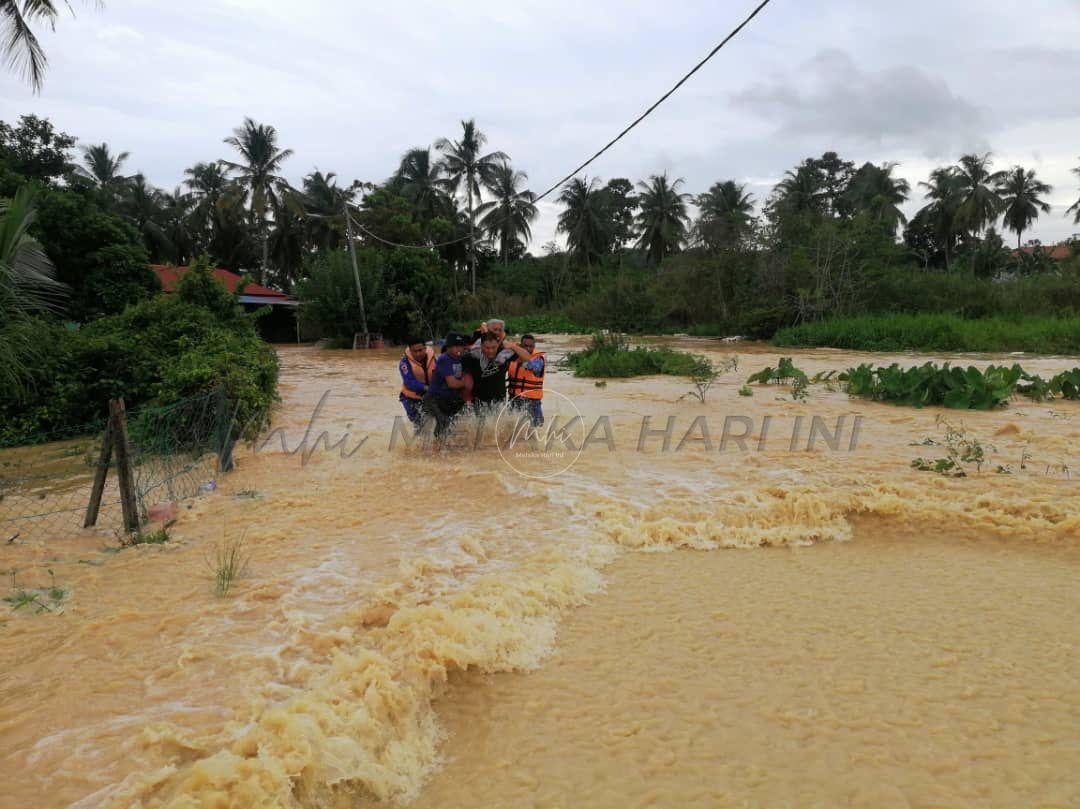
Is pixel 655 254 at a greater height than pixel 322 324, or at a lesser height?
greater

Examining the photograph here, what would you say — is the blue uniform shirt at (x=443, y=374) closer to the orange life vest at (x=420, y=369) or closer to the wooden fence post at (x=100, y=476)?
the orange life vest at (x=420, y=369)

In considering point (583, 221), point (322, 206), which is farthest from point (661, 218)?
point (322, 206)

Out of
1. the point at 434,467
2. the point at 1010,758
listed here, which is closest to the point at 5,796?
the point at 1010,758

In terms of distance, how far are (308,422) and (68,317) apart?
37.2ft

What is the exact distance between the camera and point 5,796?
2.69 meters

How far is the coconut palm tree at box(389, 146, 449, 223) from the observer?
139 ft

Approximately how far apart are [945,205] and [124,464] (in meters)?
49.1

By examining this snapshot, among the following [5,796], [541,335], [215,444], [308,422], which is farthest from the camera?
[541,335]

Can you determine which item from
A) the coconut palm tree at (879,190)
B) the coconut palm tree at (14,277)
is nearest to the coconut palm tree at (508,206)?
the coconut palm tree at (879,190)

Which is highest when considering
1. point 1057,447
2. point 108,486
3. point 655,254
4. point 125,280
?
point 655,254

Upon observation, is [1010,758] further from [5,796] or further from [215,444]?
[215,444]

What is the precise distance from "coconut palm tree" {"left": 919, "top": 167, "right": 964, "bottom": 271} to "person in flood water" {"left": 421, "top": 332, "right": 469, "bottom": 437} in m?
43.8

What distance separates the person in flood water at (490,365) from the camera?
26.6 ft

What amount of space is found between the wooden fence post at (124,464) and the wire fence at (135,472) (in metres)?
0.27
